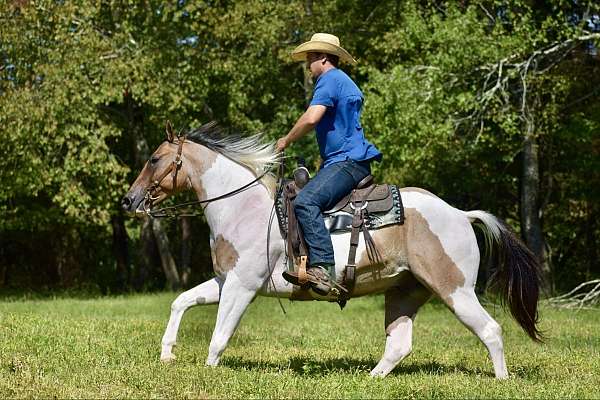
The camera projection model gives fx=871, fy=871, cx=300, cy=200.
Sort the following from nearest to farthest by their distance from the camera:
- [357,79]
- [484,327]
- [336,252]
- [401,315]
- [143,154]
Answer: [484,327] → [336,252] → [401,315] → [357,79] → [143,154]

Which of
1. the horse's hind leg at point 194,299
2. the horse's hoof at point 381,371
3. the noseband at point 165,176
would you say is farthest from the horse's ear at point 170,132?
the horse's hoof at point 381,371

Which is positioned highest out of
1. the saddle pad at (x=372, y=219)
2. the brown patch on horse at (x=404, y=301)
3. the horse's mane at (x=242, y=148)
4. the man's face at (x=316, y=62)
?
the man's face at (x=316, y=62)

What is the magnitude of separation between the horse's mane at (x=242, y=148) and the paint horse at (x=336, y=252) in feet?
0.03

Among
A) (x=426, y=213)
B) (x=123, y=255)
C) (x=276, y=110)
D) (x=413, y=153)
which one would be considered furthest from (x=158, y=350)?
(x=123, y=255)

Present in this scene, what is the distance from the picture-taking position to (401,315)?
867cm

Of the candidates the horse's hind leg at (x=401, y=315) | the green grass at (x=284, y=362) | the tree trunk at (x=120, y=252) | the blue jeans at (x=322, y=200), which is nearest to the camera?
the green grass at (x=284, y=362)

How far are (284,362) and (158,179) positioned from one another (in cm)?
244

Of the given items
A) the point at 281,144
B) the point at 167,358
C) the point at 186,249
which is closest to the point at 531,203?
the point at 186,249

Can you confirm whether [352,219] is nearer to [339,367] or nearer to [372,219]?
[372,219]

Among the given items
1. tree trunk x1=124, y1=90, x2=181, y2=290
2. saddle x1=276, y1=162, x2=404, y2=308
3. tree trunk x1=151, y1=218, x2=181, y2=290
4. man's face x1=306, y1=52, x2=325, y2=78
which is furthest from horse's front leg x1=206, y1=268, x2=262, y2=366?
tree trunk x1=151, y1=218, x2=181, y2=290

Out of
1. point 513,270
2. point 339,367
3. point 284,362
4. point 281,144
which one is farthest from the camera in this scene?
point 284,362

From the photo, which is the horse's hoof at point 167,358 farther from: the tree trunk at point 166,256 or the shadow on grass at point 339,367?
the tree trunk at point 166,256

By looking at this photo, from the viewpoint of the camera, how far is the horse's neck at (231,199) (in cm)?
834

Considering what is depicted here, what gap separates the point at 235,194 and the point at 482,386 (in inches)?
117
